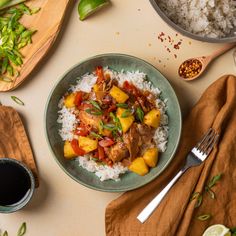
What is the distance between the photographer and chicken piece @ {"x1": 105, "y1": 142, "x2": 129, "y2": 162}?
2.76 m

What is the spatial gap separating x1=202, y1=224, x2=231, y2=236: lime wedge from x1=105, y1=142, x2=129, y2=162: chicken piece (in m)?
0.63

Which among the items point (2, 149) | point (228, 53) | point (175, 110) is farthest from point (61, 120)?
point (228, 53)

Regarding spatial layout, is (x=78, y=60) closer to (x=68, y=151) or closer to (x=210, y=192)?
(x=68, y=151)

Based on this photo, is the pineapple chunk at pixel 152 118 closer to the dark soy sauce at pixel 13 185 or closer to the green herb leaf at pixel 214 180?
the green herb leaf at pixel 214 180

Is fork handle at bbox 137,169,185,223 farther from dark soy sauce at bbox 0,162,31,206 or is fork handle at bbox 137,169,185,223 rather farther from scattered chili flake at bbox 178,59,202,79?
dark soy sauce at bbox 0,162,31,206

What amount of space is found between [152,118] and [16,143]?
0.78 meters

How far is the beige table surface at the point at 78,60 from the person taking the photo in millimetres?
2926

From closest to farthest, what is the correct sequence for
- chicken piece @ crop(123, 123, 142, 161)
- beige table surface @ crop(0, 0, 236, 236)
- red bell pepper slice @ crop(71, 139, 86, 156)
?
chicken piece @ crop(123, 123, 142, 161), red bell pepper slice @ crop(71, 139, 86, 156), beige table surface @ crop(0, 0, 236, 236)

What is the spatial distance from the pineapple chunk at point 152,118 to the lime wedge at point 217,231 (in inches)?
26.2

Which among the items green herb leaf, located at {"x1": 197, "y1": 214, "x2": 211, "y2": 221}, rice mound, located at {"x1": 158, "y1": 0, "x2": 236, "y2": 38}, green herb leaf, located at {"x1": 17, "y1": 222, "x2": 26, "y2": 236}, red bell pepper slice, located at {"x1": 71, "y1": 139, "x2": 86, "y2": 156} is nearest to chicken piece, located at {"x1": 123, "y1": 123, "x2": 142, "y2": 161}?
red bell pepper slice, located at {"x1": 71, "y1": 139, "x2": 86, "y2": 156}

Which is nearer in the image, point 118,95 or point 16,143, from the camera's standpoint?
point 118,95

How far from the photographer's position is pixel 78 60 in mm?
2932

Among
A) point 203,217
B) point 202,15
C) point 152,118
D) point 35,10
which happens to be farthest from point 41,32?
point 203,217

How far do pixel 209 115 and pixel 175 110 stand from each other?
0.20 meters
